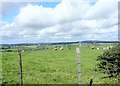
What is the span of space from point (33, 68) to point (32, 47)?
9.72 m

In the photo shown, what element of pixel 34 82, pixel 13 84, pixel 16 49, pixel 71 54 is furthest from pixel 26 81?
pixel 71 54

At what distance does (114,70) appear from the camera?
46.4 ft

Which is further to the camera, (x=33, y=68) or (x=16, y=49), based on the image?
(x=33, y=68)

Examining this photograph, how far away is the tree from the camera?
14.3 meters

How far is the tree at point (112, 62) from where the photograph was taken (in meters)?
14.3

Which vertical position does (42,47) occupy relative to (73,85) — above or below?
above

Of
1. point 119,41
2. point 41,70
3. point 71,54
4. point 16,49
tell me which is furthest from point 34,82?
point 71,54

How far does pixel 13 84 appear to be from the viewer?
1442 centimetres

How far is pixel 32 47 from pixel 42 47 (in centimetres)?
53

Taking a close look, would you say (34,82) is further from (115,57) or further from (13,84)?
(115,57)

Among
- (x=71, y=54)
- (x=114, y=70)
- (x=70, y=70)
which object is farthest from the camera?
(x=71, y=54)

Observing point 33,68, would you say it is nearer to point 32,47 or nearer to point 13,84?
point 13,84

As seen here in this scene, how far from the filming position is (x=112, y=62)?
1477cm

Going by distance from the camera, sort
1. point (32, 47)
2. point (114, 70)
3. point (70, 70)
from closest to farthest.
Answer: point (32, 47) < point (114, 70) < point (70, 70)
